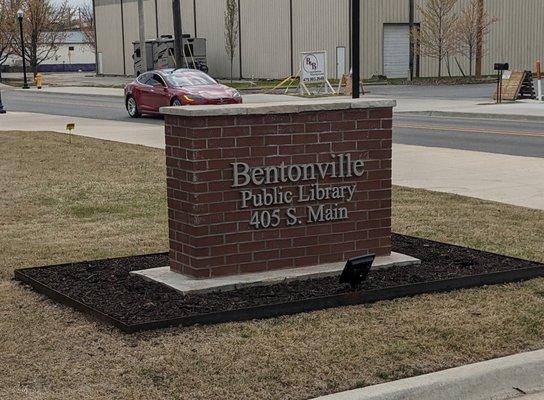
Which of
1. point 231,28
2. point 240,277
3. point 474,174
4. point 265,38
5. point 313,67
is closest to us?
point 240,277

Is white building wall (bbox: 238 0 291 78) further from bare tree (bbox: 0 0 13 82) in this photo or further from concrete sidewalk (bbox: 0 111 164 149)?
concrete sidewalk (bbox: 0 111 164 149)

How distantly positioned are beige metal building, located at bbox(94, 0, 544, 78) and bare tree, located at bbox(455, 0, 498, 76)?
139 inches

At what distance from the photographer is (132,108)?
2823 centimetres

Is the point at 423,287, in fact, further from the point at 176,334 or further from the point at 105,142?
the point at 105,142

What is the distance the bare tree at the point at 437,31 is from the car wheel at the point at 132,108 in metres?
24.2

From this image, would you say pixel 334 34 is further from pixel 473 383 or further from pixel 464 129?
pixel 473 383

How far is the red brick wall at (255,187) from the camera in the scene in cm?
659

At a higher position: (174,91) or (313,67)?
(313,67)

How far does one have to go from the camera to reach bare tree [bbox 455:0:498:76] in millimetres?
47713

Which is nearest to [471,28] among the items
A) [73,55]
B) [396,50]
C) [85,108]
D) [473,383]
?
[396,50]

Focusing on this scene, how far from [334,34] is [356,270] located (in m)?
45.2

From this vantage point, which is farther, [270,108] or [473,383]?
[270,108]

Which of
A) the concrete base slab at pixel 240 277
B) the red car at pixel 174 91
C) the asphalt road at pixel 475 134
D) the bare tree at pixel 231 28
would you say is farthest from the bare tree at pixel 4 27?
the concrete base slab at pixel 240 277

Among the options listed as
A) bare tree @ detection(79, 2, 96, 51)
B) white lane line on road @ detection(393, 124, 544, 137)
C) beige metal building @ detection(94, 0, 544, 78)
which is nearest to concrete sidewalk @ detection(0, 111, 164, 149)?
white lane line on road @ detection(393, 124, 544, 137)
